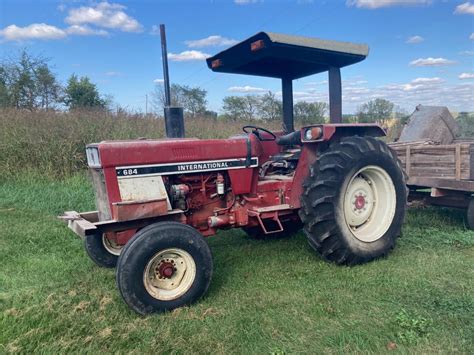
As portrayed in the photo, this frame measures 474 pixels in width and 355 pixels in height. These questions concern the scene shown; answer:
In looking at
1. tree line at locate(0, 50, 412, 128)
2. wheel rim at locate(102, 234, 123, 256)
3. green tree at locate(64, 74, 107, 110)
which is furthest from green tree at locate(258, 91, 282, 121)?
wheel rim at locate(102, 234, 123, 256)

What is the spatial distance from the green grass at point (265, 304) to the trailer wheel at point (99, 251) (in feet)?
0.36

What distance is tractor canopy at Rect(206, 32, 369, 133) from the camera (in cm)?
398

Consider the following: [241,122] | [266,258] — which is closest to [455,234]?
[266,258]

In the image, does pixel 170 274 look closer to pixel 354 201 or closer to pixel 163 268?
pixel 163 268

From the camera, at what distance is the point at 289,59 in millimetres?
4406

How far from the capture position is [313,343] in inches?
106

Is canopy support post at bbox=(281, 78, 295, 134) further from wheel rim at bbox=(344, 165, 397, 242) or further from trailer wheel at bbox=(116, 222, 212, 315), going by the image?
trailer wheel at bbox=(116, 222, 212, 315)

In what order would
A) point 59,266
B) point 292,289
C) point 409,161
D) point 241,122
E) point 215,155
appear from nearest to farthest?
point 292,289 → point 215,155 → point 59,266 → point 409,161 → point 241,122

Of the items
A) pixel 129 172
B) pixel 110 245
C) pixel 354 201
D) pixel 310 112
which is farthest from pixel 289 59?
pixel 310 112

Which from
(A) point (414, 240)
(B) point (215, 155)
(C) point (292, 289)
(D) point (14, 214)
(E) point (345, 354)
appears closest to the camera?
(E) point (345, 354)

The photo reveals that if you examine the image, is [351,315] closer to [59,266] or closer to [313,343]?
[313,343]

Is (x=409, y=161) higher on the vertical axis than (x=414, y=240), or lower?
higher

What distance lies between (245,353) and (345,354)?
2.01ft

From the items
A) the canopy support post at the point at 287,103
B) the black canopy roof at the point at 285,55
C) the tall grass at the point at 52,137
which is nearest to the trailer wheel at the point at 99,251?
the black canopy roof at the point at 285,55
